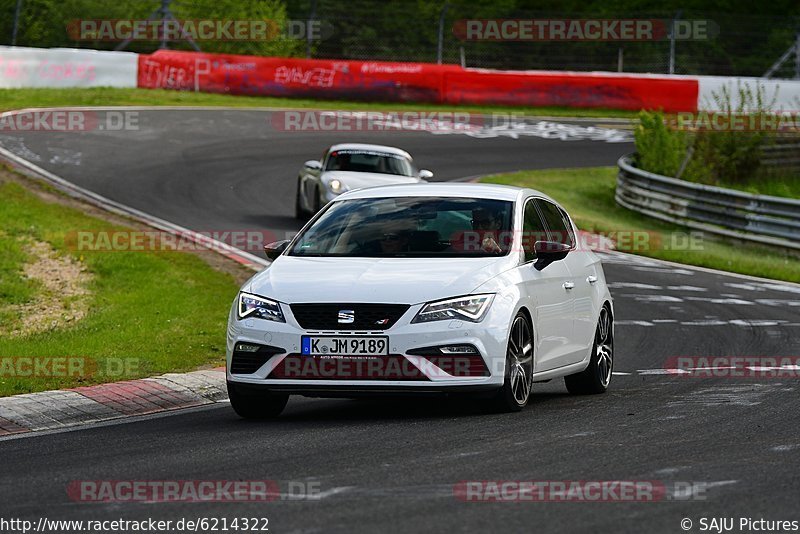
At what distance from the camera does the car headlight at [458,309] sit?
909 centimetres

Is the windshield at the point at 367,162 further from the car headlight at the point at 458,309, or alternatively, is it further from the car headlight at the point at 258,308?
the car headlight at the point at 458,309

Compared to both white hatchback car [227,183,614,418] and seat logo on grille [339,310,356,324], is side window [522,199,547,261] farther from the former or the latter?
seat logo on grille [339,310,356,324]

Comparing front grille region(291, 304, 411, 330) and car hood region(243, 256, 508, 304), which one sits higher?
car hood region(243, 256, 508, 304)

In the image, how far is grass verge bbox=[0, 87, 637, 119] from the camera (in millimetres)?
37406

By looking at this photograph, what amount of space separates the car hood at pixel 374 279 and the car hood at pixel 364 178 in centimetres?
1317

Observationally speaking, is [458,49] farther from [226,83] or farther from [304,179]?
[304,179]

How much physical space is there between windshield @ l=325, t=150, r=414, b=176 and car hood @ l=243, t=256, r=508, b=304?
1411 centimetres

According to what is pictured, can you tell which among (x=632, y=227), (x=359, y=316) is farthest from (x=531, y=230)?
(x=632, y=227)

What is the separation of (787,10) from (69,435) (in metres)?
64.8

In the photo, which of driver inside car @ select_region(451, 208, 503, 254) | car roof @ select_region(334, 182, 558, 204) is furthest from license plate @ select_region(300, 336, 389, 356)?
car roof @ select_region(334, 182, 558, 204)

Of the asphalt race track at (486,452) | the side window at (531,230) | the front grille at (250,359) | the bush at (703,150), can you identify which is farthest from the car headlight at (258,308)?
the bush at (703,150)

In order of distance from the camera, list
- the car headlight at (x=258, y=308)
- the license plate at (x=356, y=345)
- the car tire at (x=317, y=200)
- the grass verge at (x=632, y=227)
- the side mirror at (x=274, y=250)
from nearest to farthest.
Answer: the license plate at (x=356, y=345), the car headlight at (x=258, y=308), the side mirror at (x=274, y=250), the grass verge at (x=632, y=227), the car tire at (x=317, y=200)

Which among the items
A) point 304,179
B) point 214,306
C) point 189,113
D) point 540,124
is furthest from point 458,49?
point 214,306

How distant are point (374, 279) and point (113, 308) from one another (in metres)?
6.63
